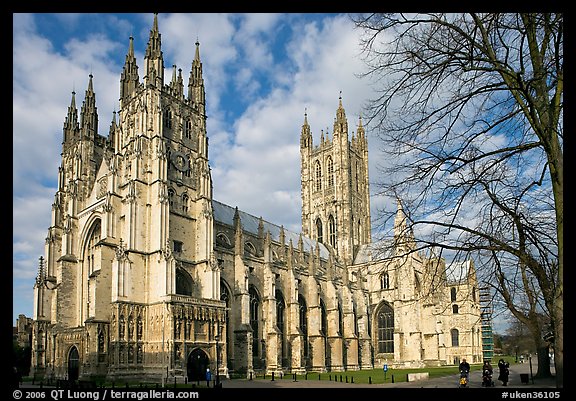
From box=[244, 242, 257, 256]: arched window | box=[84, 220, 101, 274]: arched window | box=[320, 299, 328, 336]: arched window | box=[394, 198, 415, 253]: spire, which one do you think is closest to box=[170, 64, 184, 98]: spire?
box=[84, 220, 101, 274]: arched window

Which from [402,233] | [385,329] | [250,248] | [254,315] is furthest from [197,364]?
[385,329]

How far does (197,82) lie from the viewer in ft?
176

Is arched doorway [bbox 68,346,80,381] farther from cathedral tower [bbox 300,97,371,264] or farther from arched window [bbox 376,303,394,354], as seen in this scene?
cathedral tower [bbox 300,97,371,264]

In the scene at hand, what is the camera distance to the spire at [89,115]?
55.6 meters

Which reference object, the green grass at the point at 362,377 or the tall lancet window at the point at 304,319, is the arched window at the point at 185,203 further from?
the tall lancet window at the point at 304,319

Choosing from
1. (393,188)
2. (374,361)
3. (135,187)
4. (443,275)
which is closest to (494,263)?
(443,275)

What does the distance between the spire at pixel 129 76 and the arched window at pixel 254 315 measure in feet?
75.4

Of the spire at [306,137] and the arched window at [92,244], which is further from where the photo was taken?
the spire at [306,137]

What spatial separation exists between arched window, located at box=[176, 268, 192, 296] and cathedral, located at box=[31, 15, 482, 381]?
0.10 meters

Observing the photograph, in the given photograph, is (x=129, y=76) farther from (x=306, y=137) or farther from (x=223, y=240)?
(x=306, y=137)

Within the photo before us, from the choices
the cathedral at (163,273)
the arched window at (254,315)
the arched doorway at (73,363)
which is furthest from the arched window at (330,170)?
the arched doorway at (73,363)

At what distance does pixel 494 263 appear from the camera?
569 inches
